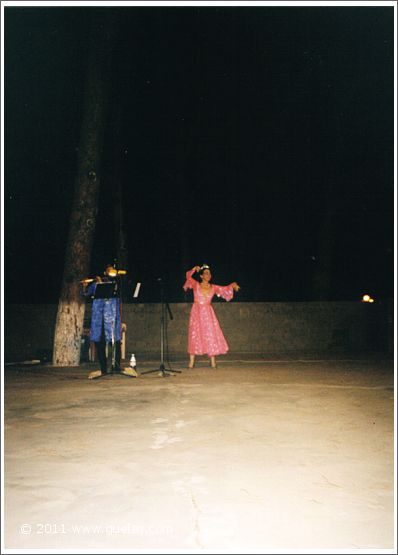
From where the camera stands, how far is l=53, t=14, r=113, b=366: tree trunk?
35.6 ft

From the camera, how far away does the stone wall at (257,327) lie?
13719mm

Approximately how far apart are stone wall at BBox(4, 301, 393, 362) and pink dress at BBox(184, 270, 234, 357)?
10.6ft

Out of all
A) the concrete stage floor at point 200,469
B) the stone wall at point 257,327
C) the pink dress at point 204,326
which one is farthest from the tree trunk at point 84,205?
the concrete stage floor at point 200,469

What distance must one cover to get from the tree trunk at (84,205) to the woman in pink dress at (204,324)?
2292mm

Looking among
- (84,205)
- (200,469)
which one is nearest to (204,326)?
(84,205)

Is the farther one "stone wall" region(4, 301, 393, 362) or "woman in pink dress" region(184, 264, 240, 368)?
"stone wall" region(4, 301, 393, 362)

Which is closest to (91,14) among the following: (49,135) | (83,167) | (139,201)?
(83,167)

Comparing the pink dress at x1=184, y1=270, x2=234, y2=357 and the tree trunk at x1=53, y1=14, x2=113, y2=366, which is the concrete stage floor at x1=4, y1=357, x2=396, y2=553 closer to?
the pink dress at x1=184, y1=270, x2=234, y2=357

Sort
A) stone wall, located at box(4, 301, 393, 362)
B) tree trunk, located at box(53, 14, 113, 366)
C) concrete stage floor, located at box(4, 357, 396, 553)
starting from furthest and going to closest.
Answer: stone wall, located at box(4, 301, 393, 362), tree trunk, located at box(53, 14, 113, 366), concrete stage floor, located at box(4, 357, 396, 553)

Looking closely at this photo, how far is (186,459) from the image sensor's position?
4270 mm

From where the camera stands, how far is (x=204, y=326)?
1047 centimetres

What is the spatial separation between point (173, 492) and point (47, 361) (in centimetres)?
851

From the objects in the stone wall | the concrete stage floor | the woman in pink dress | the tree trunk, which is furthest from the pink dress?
the stone wall

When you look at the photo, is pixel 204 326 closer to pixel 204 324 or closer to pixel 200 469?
pixel 204 324
